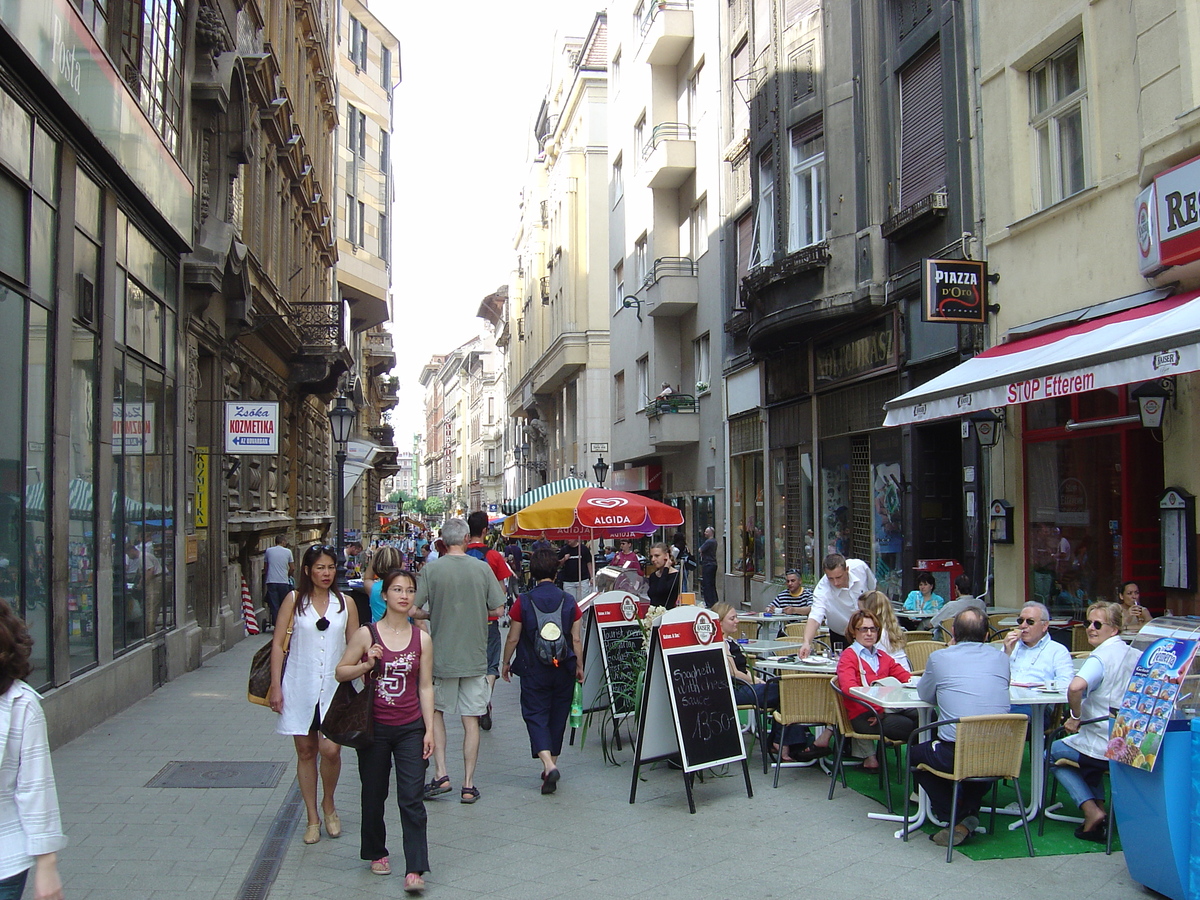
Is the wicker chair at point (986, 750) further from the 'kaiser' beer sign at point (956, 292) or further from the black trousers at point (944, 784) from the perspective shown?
the 'kaiser' beer sign at point (956, 292)

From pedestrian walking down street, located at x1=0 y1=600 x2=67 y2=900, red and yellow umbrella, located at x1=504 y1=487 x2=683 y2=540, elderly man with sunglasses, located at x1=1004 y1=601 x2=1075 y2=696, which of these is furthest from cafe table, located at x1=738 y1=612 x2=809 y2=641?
pedestrian walking down street, located at x1=0 y1=600 x2=67 y2=900

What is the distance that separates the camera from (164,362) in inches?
526

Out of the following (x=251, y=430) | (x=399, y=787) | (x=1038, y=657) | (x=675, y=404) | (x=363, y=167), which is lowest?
(x=399, y=787)

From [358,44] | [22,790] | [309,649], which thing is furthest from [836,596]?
[358,44]

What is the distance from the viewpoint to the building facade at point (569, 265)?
39938 millimetres

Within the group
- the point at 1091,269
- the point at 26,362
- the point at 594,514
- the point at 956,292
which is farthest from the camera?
the point at 594,514

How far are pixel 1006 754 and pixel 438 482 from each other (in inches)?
5027

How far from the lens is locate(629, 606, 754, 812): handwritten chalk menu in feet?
24.0

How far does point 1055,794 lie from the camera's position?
717 cm

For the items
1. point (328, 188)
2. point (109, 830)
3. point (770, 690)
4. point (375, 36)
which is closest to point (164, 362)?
point (109, 830)

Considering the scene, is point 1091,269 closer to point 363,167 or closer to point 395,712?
point 395,712

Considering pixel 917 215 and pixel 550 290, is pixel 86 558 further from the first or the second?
pixel 550 290

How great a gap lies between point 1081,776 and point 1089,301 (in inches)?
244

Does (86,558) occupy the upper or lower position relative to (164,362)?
lower
